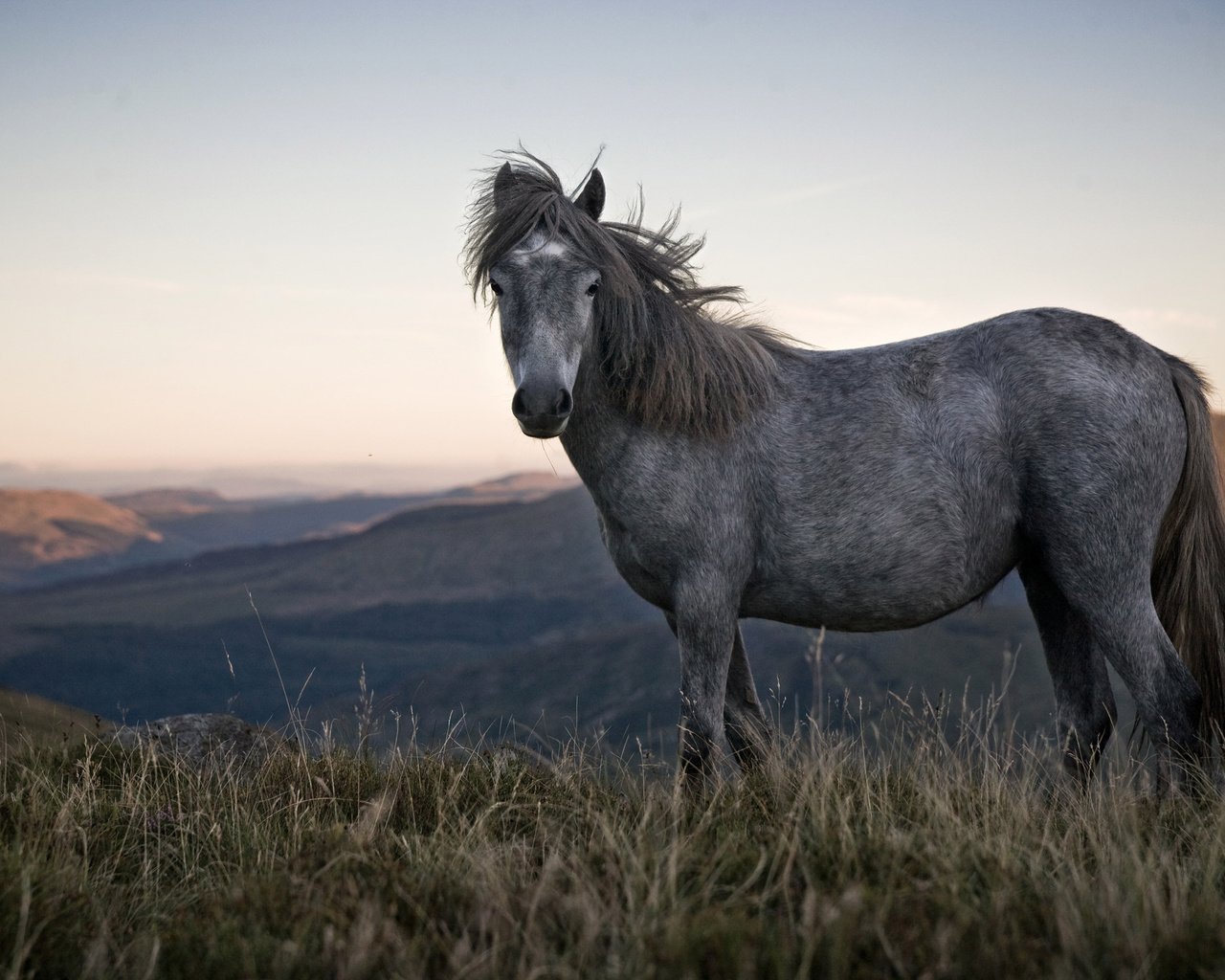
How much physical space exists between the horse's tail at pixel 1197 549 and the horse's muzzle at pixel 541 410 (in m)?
3.40

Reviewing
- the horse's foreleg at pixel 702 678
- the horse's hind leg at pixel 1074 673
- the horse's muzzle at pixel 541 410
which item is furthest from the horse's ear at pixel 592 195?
the horse's hind leg at pixel 1074 673

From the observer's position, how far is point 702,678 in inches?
191

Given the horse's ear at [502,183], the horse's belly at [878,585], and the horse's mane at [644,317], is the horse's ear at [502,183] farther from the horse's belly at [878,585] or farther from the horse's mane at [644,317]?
the horse's belly at [878,585]

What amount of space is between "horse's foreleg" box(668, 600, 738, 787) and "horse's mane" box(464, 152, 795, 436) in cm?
97

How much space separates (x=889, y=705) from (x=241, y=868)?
3362mm

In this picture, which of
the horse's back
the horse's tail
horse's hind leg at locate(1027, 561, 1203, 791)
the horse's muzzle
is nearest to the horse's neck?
the horse's muzzle

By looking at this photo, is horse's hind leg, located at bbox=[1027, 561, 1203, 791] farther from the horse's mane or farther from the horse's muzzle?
the horse's muzzle

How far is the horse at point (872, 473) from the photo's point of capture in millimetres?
4922

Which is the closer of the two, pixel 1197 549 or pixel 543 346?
pixel 543 346

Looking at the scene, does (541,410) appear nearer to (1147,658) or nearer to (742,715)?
(742,715)

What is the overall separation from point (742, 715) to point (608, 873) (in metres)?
2.25

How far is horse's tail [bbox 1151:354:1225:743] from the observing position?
5246mm

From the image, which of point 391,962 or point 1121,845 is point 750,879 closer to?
point 391,962

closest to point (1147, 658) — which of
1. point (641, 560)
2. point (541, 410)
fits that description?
point (641, 560)
